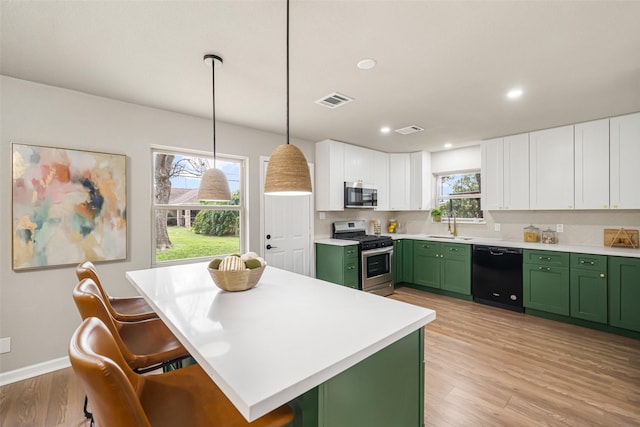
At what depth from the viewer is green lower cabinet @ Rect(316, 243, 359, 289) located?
4.17 metres

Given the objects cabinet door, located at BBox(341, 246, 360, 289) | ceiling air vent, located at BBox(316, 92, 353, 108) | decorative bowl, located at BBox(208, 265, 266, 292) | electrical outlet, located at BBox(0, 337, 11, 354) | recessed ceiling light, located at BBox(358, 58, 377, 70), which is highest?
recessed ceiling light, located at BBox(358, 58, 377, 70)

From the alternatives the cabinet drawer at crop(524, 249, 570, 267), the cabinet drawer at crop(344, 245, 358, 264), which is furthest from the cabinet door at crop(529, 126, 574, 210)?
the cabinet drawer at crop(344, 245, 358, 264)

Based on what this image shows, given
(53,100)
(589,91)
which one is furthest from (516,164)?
(53,100)

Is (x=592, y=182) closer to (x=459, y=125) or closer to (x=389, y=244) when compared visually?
(x=459, y=125)

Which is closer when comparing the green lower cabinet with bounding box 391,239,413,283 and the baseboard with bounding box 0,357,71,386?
the baseboard with bounding box 0,357,71,386

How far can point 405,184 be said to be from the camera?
543 cm

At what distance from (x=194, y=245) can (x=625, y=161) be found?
5.11m

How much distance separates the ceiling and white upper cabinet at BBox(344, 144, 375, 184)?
145cm

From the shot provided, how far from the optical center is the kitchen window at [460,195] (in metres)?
4.94

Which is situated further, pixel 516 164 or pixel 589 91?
pixel 516 164

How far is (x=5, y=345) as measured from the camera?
233cm

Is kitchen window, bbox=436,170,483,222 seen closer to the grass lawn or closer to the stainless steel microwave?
the stainless steel microwave

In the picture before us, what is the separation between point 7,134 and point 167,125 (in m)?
1.24

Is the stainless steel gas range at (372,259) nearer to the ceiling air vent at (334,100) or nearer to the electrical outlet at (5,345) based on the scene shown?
the ceiling air vent at (334,100)
